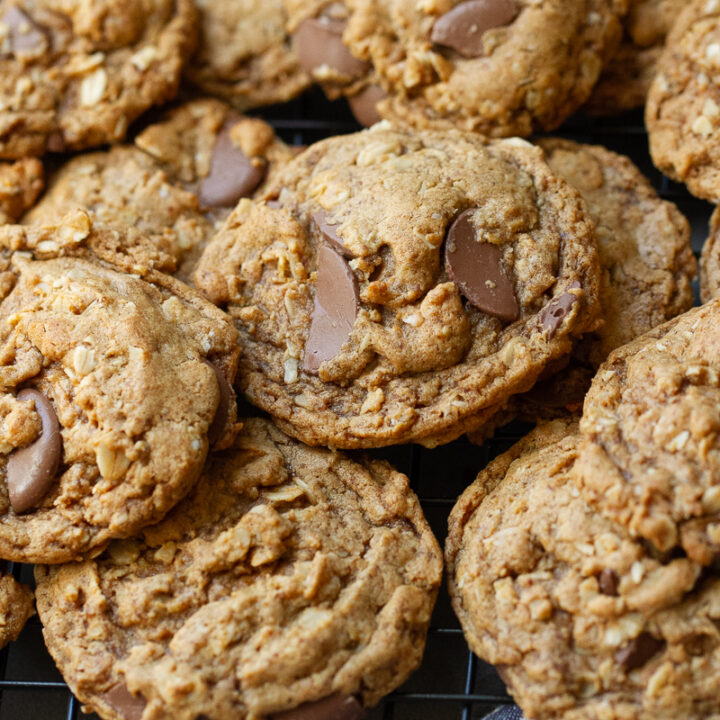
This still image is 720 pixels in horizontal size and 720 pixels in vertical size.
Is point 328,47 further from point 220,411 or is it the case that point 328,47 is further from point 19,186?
point 220,411

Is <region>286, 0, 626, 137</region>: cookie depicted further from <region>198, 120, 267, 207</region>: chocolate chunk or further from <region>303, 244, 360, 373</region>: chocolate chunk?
<region>303, 244, 360, 373</region>: chocolate chunk

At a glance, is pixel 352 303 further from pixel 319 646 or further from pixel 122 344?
pixel 319 646

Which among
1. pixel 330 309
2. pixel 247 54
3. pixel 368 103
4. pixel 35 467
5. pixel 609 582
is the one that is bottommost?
pixel 609 582

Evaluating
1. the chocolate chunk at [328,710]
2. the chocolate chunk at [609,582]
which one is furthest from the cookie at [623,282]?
the chocolate chunk at [328,710]

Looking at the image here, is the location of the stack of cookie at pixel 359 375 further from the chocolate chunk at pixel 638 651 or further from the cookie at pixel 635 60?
the cookie at pixel 635 60

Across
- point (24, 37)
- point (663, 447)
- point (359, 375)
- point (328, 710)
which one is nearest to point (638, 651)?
point (663, 447)

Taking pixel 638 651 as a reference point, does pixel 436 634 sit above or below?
below

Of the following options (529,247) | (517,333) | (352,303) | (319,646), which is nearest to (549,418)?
(517,333)
